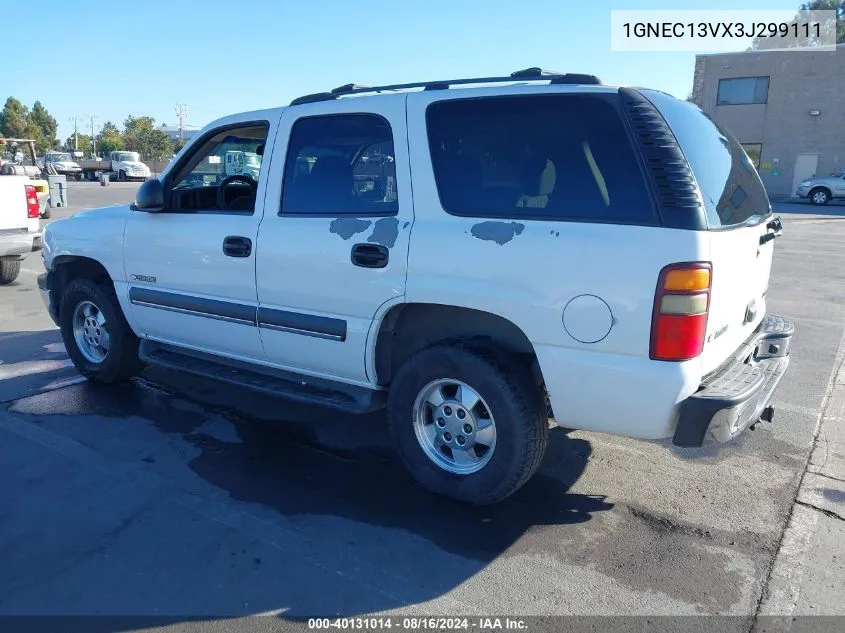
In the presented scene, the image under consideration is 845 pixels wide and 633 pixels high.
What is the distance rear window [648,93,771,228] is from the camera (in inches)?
122

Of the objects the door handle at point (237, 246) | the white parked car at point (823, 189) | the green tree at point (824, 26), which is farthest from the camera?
the green tree at point (824, 26)

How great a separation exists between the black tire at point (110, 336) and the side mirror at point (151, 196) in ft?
3.32

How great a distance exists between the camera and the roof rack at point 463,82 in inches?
130

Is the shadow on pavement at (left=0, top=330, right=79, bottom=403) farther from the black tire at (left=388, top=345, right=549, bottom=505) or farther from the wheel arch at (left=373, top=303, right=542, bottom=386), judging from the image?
the black tire at (left=388, top=345, right=549, bottom=505)

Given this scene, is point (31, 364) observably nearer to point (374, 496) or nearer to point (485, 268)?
point (374, 496)

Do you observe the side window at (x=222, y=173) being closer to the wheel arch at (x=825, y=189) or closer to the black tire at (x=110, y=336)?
the black tire at (x=110, y=336)

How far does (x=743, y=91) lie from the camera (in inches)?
1444

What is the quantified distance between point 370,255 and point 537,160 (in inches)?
38.5

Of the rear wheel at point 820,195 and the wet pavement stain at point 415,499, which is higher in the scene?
the rear wheel at point 820,195

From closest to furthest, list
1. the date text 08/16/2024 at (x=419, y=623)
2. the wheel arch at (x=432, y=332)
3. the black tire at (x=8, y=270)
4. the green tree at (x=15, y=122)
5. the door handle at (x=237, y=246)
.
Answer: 1. the date text 08/16/2024 at (x=419, y=623)
2. the wheel arch at (x=432, y=332)
3. the door handle at (x=237, y=246)
4. the black tire at (x=8, y=270)
5. the green tree at (x=15, y=122)

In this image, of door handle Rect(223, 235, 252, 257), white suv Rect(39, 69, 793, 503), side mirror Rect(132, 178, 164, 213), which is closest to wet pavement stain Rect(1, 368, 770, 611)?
white suv Rect(39, 69, 793, 503)

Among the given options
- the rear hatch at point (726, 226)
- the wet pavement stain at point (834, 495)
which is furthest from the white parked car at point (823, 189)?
the wet pavement stain at point (834, 495)

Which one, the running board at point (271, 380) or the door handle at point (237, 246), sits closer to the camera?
the running board at point (271, 380)

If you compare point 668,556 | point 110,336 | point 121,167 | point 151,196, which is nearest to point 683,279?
point 668,556
